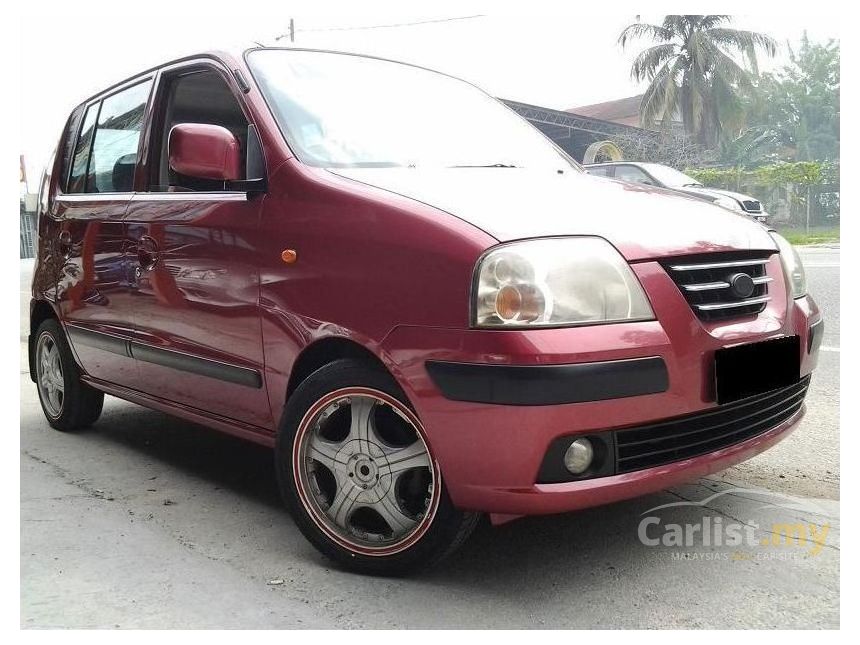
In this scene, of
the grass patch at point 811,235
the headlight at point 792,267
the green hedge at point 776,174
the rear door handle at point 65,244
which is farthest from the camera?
the green hedge at point 776,174

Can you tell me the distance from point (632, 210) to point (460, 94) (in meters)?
1.36

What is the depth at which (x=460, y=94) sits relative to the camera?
361 centimetres

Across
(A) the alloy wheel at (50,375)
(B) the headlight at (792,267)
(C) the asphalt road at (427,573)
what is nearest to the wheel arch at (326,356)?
(C) the asphalt road at (427,573)

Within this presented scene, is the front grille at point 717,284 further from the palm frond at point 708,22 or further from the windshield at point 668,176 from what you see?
the palm frond at point 708,22

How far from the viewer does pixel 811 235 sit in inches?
544

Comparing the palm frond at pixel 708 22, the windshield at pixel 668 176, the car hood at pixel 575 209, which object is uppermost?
the palm frond at pixel 708 22

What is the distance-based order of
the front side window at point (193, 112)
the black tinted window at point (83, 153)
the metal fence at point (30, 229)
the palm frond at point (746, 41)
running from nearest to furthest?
1. the front side window at point (193, 112)
2. the black tinted window at point (83, 153)
3. the metal fence at point (30, 229)
4. the palm frond at point (746, 41)

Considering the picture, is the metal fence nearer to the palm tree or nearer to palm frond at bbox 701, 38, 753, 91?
the palm tree

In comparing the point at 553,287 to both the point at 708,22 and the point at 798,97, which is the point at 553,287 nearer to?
the point at 708,22

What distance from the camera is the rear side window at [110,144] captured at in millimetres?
3791

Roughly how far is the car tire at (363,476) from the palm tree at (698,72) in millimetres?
14467

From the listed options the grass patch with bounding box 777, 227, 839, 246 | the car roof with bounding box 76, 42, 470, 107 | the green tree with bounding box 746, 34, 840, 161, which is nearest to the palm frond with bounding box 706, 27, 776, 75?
the green tree with bounding box 746, 34, 840, 161

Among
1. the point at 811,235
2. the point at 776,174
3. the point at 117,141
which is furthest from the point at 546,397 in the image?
the point at 776,174

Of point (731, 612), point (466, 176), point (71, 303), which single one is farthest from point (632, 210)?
point (71, 303)
